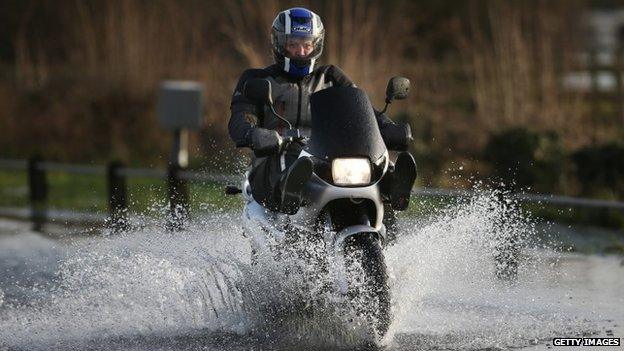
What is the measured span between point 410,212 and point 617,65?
6.55 metres

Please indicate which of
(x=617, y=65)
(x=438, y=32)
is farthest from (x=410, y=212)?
(x=438, y=32)

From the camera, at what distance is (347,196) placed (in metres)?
7.80

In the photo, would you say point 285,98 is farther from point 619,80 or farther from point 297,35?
point 619,80

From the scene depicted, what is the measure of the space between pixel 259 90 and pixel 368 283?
4.23 ft

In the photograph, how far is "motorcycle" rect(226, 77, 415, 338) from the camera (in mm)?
7641

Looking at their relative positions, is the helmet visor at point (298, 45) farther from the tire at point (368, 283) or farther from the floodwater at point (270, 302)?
the tire at point (368, 283)

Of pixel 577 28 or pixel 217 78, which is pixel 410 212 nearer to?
pixel 217 78

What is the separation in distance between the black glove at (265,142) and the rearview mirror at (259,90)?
0.56 ft

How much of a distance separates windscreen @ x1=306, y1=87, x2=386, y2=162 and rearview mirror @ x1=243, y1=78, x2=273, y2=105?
0.83 feet

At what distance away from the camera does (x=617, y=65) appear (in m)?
19.0

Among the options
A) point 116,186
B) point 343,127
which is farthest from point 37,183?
point 343,127

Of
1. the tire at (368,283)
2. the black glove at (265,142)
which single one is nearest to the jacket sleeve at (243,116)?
the black glove at (265,142)

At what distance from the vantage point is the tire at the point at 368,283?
7574mm

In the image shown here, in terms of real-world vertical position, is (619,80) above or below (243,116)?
below
